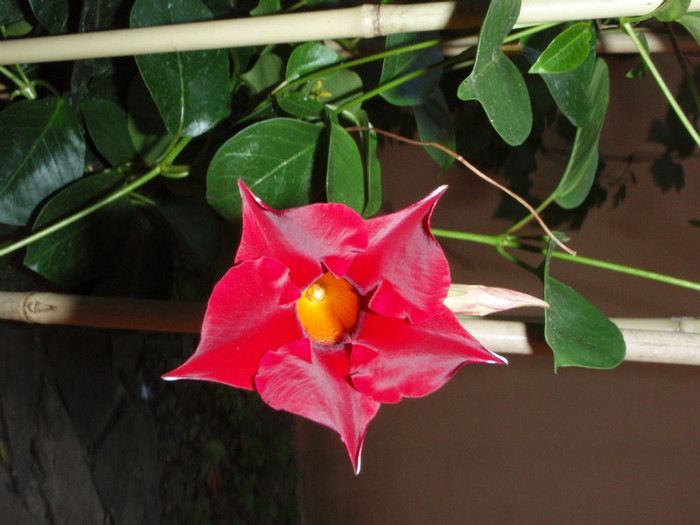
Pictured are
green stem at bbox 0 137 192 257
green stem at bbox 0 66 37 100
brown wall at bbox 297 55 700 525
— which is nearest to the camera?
green stem at bbox 0 137 192 257

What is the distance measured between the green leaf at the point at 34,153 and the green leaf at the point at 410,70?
0.40 m

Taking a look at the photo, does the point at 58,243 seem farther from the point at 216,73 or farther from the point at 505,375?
the point at 505,375

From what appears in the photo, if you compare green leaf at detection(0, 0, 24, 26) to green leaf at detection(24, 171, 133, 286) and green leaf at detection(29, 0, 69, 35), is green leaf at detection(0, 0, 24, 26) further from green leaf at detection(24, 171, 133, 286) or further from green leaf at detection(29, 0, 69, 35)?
green leaf at detection(24, 171, 133, 286)

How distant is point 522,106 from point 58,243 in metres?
0.57

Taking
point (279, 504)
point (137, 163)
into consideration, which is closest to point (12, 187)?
point (137, 163)

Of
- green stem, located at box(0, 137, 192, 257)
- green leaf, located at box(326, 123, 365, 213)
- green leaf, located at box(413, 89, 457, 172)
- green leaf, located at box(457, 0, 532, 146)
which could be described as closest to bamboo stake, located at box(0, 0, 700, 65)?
green leaf, located at box(457, 0, 532, 146)

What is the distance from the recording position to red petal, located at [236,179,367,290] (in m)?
0.40

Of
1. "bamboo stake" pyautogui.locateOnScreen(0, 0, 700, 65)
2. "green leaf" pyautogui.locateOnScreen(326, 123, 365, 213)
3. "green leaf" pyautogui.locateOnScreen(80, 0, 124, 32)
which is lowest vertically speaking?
"green leaf" pyautogui.locateOnScreen(326, 123, 365, 213)

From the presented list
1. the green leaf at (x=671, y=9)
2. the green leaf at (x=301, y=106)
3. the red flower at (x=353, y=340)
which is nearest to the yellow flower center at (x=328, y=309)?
the red flower at (x=353, y=340)

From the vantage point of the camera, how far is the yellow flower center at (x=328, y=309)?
53cm

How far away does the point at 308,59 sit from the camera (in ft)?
2.34

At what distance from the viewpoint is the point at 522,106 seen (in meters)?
0.57

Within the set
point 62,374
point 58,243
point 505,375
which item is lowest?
point 505,375

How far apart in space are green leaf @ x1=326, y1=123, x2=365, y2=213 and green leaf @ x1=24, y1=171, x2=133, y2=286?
34 centimetres
